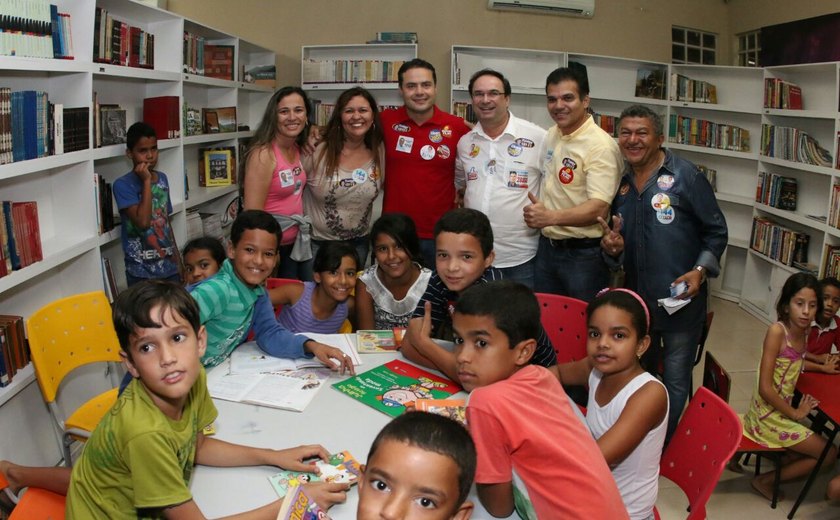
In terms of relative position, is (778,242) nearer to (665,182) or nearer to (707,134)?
(707,134)

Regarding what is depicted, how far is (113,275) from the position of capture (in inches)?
139

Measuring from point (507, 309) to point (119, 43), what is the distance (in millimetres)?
2804

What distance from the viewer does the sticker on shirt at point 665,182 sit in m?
2.62

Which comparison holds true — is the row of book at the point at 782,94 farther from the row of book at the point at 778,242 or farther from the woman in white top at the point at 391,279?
the woman in white top at the point at 391,279

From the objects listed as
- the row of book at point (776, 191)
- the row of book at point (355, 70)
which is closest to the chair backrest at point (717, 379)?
the row of book at point (776, 191)

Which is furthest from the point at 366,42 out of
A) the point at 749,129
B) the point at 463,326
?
the point at 463,326

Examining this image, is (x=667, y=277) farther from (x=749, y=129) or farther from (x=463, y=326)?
(x=749, y=129)

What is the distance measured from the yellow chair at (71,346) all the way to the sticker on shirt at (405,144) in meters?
1.55

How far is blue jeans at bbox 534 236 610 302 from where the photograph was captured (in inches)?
115

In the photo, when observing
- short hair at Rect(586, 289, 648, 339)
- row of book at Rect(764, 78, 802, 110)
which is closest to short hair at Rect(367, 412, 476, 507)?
short hair at Rect(586, 289, 648, 339)

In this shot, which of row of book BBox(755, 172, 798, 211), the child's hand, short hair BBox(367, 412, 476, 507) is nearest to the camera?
short hair BBox(367, 412, 476, 507)

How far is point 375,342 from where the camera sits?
2326 millimetres

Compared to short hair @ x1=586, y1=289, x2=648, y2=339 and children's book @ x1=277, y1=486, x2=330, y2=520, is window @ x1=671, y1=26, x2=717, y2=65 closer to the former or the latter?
short hair @ x1=586, y1=289, x2=648, y2=339

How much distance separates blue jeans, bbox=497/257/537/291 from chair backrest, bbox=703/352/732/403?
0.86 metres
